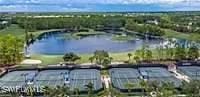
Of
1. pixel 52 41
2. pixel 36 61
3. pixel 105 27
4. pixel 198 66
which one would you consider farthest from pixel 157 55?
pixel 105 27

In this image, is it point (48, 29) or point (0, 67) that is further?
point (48, 29)

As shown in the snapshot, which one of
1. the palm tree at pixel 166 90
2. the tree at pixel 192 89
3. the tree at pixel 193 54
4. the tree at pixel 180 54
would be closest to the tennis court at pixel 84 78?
the palm tree at pixel 166 90

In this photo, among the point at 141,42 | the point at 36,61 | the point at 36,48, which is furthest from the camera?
the point at 141,42

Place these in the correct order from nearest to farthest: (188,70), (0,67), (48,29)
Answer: (188,70) → (0,67) → (48,29)

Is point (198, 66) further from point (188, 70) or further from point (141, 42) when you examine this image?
point (141, 42)

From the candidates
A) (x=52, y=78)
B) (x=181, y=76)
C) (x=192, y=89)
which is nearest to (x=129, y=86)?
(x=192, y=89)

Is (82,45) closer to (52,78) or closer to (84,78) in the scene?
(52,78)
